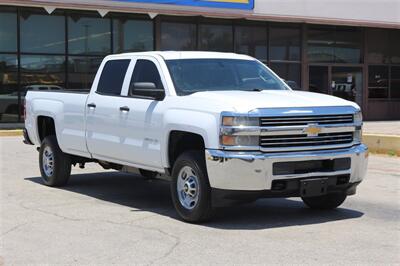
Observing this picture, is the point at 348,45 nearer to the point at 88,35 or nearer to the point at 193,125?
the point at 88,35

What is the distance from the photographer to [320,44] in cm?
2755

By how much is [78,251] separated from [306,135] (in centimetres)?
274

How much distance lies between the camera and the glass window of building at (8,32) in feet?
70.7

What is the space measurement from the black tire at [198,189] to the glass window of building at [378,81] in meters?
23.5

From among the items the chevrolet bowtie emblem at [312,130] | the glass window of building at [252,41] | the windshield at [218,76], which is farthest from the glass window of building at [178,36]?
the chevrolet bowtie emblem at [312,130]

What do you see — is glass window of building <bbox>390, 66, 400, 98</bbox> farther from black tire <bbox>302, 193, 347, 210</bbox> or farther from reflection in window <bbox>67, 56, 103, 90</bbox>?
black tire <bbox>302, 193, 347, 210</bbox>

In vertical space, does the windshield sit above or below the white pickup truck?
above

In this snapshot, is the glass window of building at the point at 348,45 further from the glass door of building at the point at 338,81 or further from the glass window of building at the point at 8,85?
the glass window of building at the point at 8,85

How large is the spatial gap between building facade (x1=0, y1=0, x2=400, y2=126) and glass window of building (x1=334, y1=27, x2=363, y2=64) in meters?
0.05

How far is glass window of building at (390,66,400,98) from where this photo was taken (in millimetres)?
29794

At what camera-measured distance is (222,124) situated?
21.9 ft

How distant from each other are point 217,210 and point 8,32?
16.5 meters

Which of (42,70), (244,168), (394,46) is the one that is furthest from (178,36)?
(244,168)

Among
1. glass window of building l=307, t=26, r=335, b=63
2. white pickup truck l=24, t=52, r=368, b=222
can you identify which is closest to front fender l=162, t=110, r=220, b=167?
white pickup truck l=24, t=52, r=368, b=222
